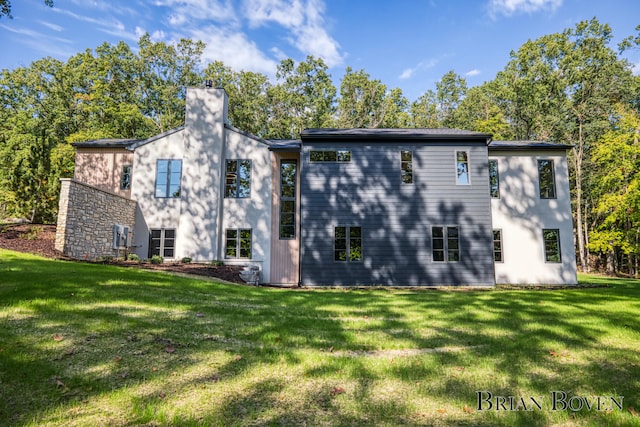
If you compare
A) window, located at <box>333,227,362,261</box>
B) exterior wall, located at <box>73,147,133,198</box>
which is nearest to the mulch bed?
window, located at <box>333,227,362,261</box>

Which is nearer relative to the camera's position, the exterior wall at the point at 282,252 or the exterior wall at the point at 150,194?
the exterior wall at the point at 282,252

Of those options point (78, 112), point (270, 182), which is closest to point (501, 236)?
point (270, 182)

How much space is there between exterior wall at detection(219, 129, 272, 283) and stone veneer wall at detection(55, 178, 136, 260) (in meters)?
4.72

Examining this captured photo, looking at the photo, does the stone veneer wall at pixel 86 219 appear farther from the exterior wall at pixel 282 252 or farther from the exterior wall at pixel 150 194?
the exterior wall at pixel 282 252

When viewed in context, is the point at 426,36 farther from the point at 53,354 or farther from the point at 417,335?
the point at 53,354

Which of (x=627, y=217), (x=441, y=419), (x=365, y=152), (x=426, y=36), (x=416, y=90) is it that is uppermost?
(x=416, y=90)

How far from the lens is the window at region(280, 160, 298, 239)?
17609mm

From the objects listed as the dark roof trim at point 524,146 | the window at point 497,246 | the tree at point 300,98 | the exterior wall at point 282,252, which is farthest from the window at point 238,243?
the tree at point 300,98

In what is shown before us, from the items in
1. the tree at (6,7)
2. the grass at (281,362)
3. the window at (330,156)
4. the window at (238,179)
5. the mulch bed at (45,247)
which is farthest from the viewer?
the window at (238,179)

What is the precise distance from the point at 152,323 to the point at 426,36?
18.0 m

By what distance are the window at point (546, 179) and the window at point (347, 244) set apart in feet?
31.7

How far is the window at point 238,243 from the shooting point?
680 inches

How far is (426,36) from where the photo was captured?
17.6 meters

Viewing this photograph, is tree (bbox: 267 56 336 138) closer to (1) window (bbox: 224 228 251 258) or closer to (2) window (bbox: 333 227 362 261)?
(1) window (bbox: 224 228 251 258)
